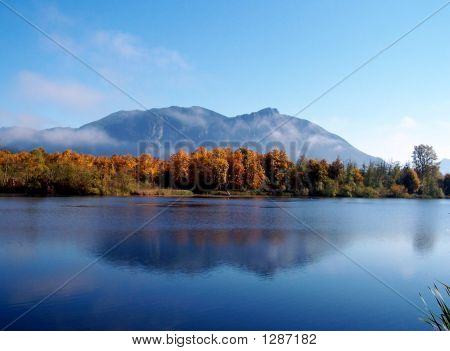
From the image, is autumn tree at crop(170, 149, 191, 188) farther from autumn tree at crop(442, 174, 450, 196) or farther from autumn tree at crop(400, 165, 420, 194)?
autumn tree at crop(442, 174, 450, 196)

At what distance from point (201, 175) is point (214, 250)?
5432 cm

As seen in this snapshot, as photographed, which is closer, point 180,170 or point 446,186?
point 180,170

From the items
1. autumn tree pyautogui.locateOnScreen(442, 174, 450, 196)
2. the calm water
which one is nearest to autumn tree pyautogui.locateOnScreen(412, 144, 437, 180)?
autumn tree pyautogui.locateOnScreen(442, 174, 450, 196)

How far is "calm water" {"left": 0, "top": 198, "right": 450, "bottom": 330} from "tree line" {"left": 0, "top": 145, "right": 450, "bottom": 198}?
35.7 meters

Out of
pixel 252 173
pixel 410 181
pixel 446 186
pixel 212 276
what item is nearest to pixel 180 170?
pixel 252 173

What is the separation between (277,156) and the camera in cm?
7431

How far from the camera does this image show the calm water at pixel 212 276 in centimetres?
962

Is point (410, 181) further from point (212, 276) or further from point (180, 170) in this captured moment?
point (212, 276)

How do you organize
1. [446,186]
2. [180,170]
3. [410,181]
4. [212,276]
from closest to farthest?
[212,276]
[180,170]
[410,181]
[446,186]

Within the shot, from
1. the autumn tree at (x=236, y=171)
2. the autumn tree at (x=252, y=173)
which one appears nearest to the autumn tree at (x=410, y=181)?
the autumn tree at (x=252, y=173)

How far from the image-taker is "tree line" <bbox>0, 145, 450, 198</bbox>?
58594 mm

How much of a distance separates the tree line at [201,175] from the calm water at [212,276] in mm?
35656

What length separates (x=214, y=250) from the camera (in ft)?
58.0
